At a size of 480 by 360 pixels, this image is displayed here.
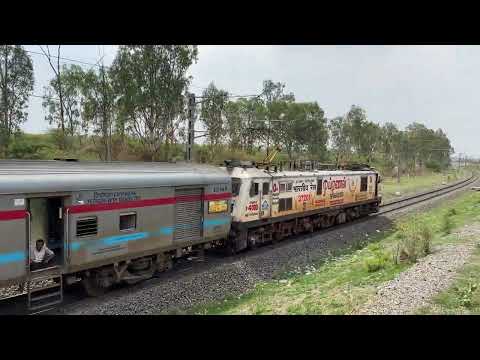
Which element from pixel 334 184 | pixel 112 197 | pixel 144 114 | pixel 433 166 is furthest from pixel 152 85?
pixel 433 166

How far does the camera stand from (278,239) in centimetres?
1925

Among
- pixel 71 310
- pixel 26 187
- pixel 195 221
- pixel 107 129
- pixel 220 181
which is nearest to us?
pixel 26 187

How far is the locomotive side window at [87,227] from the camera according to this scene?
10242 millimetres

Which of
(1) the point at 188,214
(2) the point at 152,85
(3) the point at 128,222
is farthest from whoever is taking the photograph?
(2) the point at 152,85

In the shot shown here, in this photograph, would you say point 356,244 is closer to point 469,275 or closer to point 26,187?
point 469,275

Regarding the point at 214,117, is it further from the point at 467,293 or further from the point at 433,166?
Answer: the point at 433,166

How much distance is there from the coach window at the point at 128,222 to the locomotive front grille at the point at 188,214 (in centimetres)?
181

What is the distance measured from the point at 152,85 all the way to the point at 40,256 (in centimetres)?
2709

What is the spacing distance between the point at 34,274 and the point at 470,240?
44.6ft

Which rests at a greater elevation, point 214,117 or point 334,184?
point 214,117

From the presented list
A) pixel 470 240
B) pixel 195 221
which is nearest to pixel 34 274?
pixel 195 221

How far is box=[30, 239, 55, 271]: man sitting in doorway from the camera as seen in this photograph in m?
9.66

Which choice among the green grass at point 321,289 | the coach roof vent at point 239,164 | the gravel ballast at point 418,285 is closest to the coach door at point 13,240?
the green grass at point 321,289

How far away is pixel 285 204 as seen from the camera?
1905 cm
